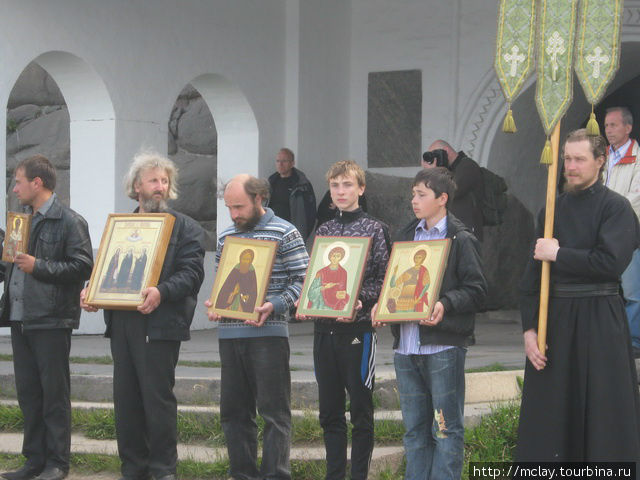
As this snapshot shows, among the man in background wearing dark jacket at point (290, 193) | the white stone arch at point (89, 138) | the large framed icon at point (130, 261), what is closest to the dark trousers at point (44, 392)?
the large framed icon at point (130, 261)

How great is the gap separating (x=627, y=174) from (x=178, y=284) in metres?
3.37

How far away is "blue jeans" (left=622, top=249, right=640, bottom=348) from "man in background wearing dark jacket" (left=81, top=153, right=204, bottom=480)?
313cm

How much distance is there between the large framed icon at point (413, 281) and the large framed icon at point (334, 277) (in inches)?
8.9

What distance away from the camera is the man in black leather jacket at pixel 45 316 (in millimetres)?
7066

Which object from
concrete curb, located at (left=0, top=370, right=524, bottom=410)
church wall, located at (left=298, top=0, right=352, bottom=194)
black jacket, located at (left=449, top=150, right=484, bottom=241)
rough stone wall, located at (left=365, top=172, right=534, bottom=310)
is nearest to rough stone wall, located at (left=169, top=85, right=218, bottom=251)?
church wall, located at (left=298, top=0, right=352, bottom=194)

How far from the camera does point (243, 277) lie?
6.46m

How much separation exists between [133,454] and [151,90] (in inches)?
233

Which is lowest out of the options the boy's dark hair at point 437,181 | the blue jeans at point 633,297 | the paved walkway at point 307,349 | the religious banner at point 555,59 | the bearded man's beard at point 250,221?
the paved walkway at point 307,349

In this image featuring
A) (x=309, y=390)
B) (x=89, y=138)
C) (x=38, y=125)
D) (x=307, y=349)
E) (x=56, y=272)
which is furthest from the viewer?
(x=38, y=125)

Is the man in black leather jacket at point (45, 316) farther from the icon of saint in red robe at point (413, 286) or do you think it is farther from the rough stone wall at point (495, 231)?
the rough stone wall at point (495, 231)

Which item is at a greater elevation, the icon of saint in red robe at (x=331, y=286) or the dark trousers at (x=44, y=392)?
the icon of saint in red robe at (x=331, y=286)

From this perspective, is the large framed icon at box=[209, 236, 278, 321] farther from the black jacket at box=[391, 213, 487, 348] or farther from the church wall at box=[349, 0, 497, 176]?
the church wall at box=[349, 0, 497, 176]

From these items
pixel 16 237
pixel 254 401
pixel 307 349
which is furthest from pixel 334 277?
pixel 307 349

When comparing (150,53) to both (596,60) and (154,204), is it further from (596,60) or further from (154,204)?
(596,60)
